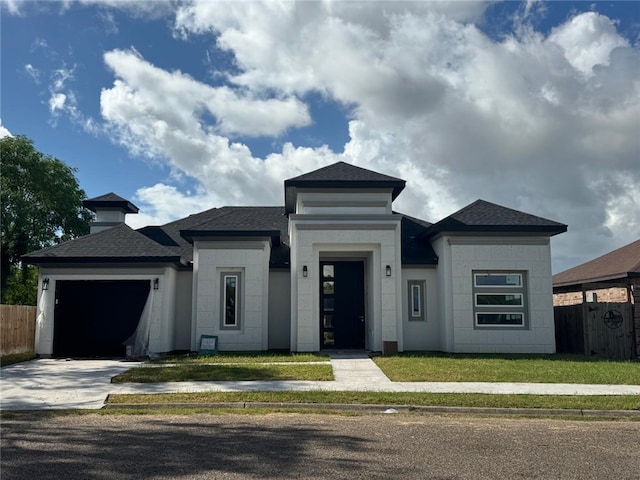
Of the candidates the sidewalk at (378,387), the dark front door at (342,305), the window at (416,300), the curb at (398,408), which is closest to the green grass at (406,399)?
the curb at (398,408)

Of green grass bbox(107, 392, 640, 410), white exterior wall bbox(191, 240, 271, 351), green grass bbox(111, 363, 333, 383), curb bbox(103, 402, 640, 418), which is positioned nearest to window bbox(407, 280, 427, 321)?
white exterior wall bbox(191, 240, 271, 351)

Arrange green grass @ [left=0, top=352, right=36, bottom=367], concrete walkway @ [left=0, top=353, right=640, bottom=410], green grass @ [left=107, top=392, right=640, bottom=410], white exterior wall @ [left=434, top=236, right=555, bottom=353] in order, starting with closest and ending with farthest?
green grass @ [left=107, top=392, right=640, bottom=410], concrete walkway @ [left=0, top=353, right=640, bottom=410], green grass @ [left=0, top=352, right=36, bottom=367], white exterior wall @ [left=434, top=236, right=555, bottom=353]

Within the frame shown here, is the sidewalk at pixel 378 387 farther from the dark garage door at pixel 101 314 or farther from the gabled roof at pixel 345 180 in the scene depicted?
the dark garage door at pixel 101 314

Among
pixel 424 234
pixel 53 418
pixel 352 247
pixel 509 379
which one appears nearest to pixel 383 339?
pixel 352 247

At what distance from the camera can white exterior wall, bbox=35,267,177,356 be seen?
53.2 ft

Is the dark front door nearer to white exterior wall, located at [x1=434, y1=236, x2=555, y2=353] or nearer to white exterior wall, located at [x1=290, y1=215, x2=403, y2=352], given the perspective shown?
white exterior wall, located at [x1=290, y1=215, x2=403, y2=352]

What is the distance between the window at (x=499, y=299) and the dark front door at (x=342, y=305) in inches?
148

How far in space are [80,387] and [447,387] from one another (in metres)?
7.30

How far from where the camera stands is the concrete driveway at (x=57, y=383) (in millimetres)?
9367

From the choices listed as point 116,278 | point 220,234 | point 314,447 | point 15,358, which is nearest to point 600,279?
point 220,234

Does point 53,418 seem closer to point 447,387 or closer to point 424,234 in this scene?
point 447,387

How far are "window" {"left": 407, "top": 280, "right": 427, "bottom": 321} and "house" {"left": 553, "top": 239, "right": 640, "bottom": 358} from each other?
4951mm

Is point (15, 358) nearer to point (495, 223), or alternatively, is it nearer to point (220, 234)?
point (220, 234)

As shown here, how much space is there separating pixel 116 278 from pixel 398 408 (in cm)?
1100
